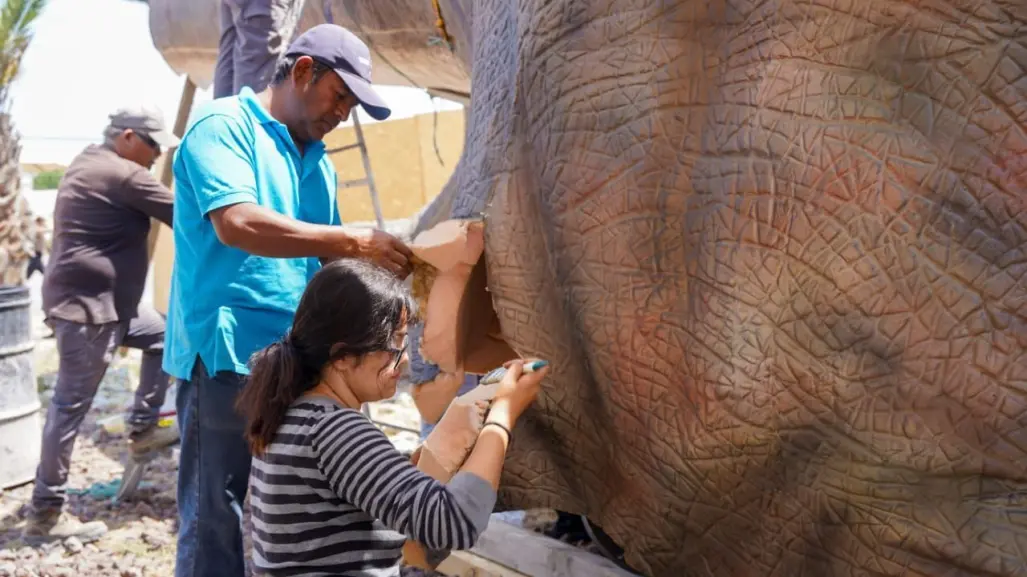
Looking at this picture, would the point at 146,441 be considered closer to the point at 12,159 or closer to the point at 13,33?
the point at 12,159

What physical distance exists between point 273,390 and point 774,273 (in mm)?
821

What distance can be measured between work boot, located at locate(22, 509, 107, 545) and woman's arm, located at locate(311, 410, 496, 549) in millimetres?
2611

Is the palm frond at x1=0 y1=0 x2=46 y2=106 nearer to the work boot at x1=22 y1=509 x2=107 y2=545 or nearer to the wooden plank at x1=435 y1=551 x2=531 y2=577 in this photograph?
the work boot at x1=22 y1=509 x2=107 y2=545

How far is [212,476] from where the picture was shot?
2219 millimetres

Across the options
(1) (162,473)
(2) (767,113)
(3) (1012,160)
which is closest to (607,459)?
(2) (767,113)

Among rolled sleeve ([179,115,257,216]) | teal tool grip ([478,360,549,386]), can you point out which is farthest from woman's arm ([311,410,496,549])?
rolled sleeve ([179,115,257,216])

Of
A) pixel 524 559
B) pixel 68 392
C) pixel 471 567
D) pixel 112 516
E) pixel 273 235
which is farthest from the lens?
pixel 112 516

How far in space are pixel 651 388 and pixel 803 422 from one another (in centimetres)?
29

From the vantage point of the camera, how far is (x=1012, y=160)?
4.27ft

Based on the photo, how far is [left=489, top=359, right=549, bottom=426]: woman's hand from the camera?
62.0 inches

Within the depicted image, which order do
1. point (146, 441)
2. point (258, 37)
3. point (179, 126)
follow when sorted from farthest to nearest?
1. point (179, 126)
2. point (146, 441)
3. point (258, 37)

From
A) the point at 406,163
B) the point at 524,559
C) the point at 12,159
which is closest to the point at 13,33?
the point at 12,159

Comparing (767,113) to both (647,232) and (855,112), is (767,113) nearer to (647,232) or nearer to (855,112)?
(855,112)

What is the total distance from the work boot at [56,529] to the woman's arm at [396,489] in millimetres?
2611
